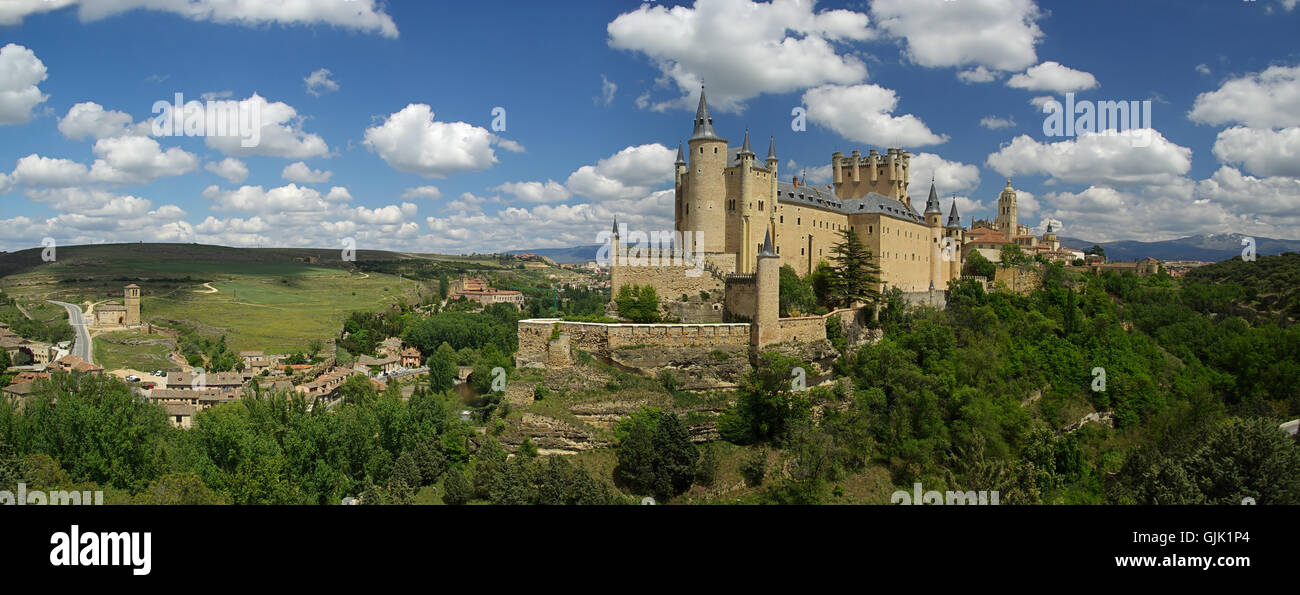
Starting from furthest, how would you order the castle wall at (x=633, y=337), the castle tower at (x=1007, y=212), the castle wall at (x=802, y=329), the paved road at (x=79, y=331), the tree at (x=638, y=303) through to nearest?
the castle tower at (x=1007, y=212) → the paved road at (x=79, y=331) → the tree at (x=638, y=303) → the castle wall at (x=802, y=329) → the castle wall at (x=633, y=337)

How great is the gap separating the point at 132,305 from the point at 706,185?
9685 cm

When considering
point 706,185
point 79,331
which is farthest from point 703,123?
point 79,331

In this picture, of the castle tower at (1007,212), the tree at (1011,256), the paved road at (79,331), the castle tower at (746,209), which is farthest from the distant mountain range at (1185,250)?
the paved road at (79,331)

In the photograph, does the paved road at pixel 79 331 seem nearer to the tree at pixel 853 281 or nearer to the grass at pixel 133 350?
the grass at pixel 133 350

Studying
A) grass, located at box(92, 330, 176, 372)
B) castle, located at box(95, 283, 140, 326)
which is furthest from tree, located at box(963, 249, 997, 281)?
castle, located at box(95, 283, 140, 326)

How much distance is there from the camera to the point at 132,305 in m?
96.1

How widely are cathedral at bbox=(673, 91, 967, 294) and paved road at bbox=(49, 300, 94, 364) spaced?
2967 inches

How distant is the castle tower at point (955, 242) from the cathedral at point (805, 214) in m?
0.07

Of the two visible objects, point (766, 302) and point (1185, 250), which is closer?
point (766, 302)

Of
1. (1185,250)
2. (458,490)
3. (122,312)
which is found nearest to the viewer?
(458,490)

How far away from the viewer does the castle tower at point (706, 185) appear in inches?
1399

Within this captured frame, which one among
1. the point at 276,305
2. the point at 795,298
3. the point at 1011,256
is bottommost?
the point at 276,305

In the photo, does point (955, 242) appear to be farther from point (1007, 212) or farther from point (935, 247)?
point (1007, 212)
